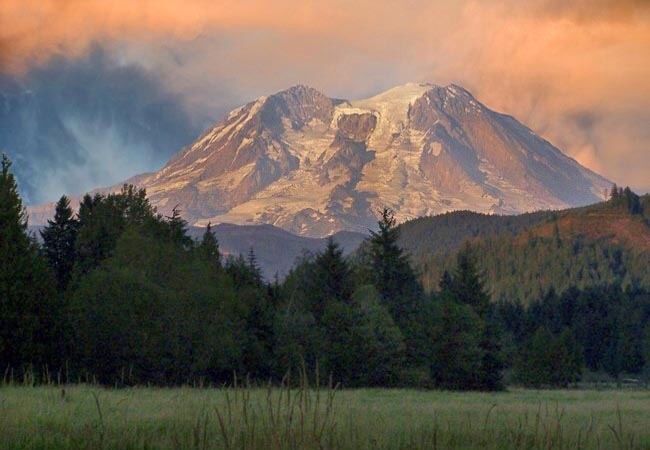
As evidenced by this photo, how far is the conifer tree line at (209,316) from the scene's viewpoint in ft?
137

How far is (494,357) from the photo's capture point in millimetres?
66312

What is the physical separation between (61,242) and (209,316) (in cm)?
1880

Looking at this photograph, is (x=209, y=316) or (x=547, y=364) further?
(x=547, y=364)

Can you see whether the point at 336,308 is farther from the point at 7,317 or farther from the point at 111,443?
the point at 111,443

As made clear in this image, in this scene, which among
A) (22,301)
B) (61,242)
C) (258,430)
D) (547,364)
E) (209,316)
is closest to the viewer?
(258,430)

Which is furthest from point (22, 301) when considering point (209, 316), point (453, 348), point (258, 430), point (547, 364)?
point (547, 364)

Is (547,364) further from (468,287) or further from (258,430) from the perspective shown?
(258,430)

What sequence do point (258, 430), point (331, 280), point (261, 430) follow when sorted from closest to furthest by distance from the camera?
point (261, 430) < point (258, 430) < point (331, 280)

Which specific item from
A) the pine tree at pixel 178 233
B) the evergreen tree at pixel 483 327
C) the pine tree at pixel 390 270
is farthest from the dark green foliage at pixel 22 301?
the pine tree at pixel 390 270

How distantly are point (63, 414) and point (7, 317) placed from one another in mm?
26715

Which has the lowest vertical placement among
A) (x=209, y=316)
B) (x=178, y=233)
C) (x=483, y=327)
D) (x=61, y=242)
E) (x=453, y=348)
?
(x=453, y=348)

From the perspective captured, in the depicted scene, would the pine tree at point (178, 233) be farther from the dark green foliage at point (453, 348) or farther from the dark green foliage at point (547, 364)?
the dark green foliage at point (547, 364)

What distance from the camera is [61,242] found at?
2520 inches

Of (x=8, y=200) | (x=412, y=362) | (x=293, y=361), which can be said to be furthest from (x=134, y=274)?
(x=412, y=362)
